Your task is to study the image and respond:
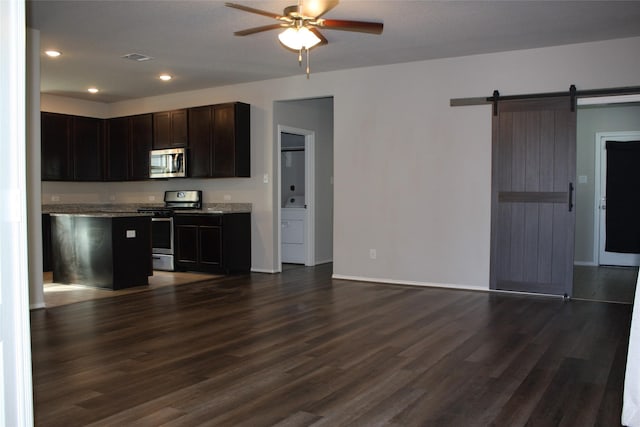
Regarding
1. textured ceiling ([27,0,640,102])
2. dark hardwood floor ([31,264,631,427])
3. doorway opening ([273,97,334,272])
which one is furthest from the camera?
doorway opening ([273,97,334,272])

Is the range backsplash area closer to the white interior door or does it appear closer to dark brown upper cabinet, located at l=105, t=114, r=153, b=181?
dark brown upper cabinet, located at l=105, t=114, r=153, b=181

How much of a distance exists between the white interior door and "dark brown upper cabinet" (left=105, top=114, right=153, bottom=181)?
21.8 ft

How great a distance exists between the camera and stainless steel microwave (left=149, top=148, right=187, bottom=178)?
24.9ft

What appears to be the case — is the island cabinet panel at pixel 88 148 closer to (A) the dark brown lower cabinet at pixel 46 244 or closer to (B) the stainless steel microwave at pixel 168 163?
(A) the dark brown lower cabinet at pixel 46 244

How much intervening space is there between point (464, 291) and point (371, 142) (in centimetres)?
202

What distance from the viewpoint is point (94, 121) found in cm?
848

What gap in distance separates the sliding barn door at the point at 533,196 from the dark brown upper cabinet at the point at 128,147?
5.09m

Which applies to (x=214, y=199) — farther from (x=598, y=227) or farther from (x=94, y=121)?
(x=598, y=227)

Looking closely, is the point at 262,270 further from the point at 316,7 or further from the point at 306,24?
the point at 316,7

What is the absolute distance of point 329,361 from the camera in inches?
130

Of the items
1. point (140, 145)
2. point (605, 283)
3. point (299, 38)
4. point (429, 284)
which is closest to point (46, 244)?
point (140, 145)

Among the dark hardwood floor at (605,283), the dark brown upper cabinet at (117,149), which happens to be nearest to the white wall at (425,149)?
the dark hardwood floor at (605,283)

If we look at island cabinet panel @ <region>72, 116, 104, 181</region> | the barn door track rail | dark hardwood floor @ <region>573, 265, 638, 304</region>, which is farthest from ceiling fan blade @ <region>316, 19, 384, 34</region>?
island cabinet panel @ <region>72, 116, 104, 181</region>

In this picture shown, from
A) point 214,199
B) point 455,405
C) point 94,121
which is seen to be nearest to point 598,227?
point 214,199
